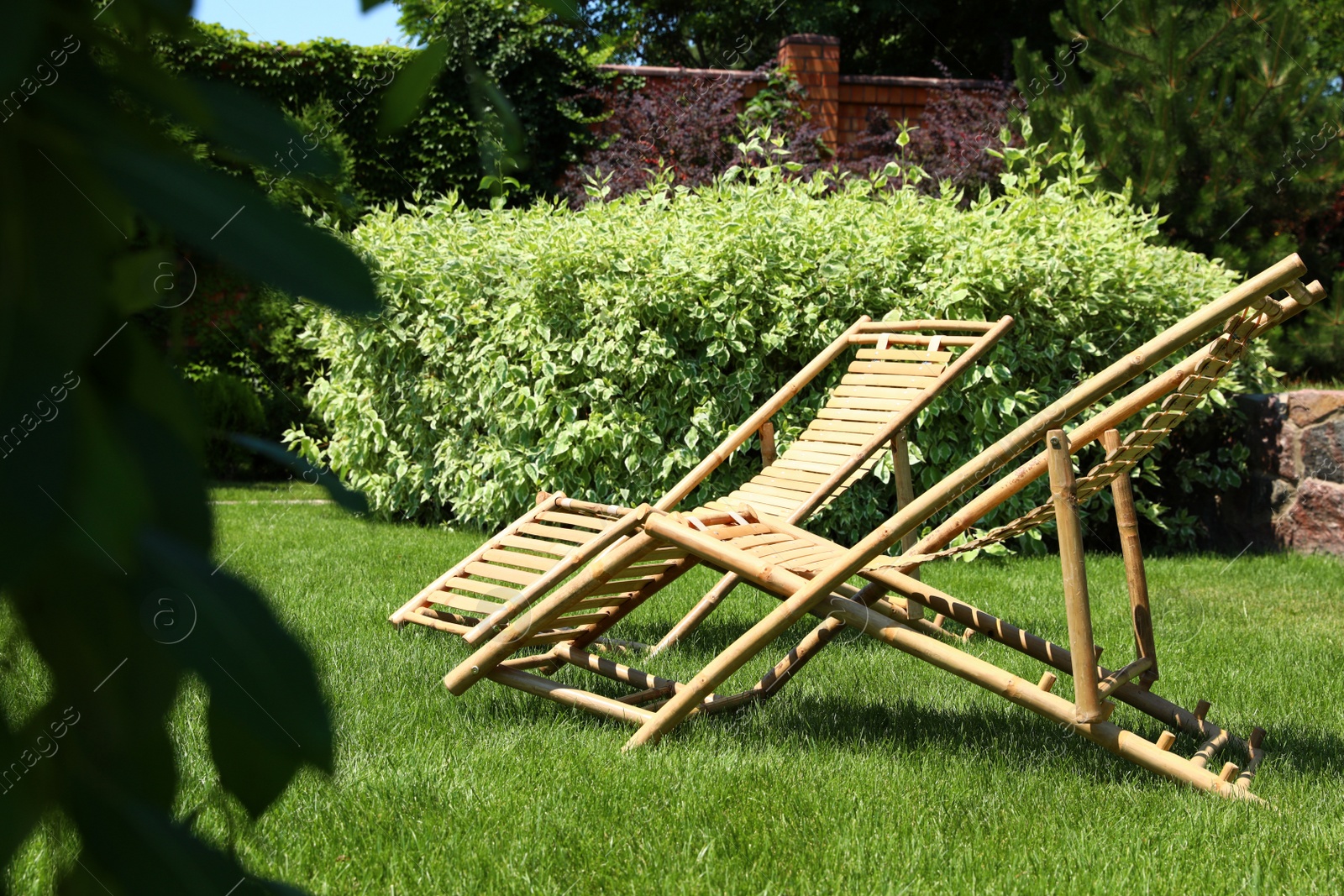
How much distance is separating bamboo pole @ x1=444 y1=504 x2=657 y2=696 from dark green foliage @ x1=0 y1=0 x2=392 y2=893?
251 centimetres

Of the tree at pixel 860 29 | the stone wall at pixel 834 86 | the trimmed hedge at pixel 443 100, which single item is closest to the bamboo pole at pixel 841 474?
the trimmed hedge at pixel 443 100

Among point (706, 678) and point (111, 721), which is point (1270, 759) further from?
point (111, 721)

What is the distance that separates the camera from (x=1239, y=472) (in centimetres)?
632

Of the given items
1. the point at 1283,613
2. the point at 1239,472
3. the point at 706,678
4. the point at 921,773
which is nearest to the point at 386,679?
the point at 706,678

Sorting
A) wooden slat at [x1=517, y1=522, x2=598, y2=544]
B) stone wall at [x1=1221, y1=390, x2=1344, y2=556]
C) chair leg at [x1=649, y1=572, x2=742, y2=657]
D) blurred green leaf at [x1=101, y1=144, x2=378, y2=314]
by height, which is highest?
blurred green leaf at [x1=101, y1=144, x2=378, y2=314]

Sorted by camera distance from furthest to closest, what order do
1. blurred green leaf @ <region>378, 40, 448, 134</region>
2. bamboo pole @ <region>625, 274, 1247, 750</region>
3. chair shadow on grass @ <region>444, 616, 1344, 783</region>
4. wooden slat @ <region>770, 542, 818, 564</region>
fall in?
wooden slat @ <region>770, 542, 818, 564</region> < chair shadow on grass @ <region>444, 616, 1344, 783</region> < bamboo pole @ <region>625, 274, 1247, 750</region> < blurred green leaf @ <region>378, 40, 448, 134</region>

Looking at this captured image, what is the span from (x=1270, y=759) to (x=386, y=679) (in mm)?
2475

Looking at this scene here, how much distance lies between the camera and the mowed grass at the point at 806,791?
217cm

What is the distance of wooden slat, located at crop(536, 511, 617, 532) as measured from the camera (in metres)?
4.00

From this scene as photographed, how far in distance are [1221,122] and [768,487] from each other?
5414 millimetres

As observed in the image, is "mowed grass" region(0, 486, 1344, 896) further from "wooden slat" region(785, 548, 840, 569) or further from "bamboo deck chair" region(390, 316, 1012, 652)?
"wooden slat" region(785, 548, 840, 569)

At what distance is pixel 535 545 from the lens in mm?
4008

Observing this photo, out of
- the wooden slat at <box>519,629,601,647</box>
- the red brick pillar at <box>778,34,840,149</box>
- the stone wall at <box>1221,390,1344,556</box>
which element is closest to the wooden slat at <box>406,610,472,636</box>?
the wooden slat at <box>519,629,601,647</box>

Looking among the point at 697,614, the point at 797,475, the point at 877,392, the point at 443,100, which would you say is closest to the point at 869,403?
the point at 877,392
